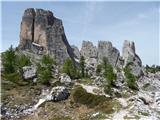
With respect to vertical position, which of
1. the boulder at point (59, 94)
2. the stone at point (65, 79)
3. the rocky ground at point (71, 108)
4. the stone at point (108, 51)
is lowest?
the rocky ground at point (71, 108)

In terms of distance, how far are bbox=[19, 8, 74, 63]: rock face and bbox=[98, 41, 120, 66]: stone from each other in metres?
31.4

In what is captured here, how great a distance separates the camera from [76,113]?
71.2m

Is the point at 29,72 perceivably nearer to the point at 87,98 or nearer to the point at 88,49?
the point at 87,98

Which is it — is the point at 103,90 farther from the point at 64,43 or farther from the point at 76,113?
the point at 64,43

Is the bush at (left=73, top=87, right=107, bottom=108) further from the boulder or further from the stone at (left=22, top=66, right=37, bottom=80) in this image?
the stone at (left=22, top=66, right=37, bottom=80)

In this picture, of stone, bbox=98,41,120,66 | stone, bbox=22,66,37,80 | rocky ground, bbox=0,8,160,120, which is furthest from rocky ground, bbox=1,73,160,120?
stone, bbox=98,41,120,66

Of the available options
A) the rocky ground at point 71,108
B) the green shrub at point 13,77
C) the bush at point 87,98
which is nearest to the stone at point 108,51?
the green shrub at point 13,77

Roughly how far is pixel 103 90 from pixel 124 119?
969 inches

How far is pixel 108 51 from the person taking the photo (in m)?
194

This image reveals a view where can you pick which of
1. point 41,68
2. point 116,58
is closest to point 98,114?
point 41,68

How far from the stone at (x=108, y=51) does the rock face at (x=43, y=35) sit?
31.4 meters

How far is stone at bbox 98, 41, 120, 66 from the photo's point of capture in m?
193

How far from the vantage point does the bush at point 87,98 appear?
76.6 metres

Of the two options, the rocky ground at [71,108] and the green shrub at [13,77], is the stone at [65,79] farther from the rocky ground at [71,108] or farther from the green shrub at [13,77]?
the green shrub at [13,77]
